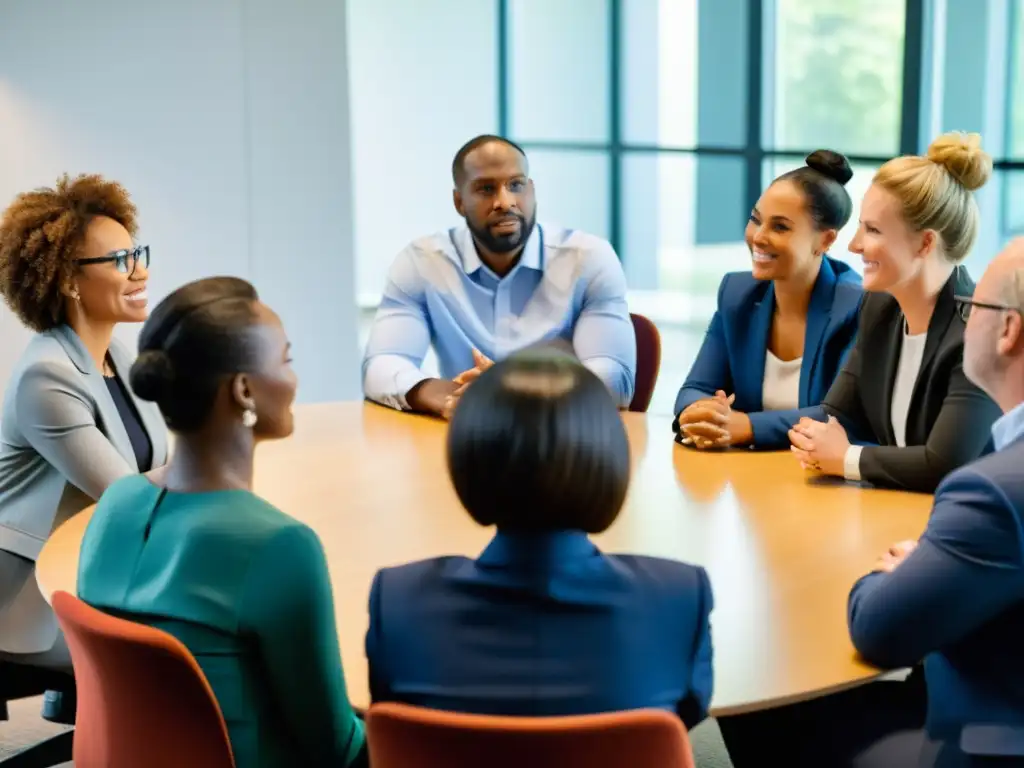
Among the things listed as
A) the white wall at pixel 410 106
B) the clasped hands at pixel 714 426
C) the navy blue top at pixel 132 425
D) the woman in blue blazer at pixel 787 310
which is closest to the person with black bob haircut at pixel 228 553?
the navy blue top at pixel 132 425

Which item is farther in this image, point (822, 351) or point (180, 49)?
point (180, 49)

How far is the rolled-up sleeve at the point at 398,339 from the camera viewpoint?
11.8ft

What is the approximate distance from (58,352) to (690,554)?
137 centimetres

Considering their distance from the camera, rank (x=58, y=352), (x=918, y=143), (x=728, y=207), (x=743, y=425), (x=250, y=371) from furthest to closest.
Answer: (x=728, y=207)
(x=918, y=143)
(x=743, y=425)
(x=58, y=352)
(x=250, y=371)

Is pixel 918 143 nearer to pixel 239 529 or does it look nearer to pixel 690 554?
pixel 690 554

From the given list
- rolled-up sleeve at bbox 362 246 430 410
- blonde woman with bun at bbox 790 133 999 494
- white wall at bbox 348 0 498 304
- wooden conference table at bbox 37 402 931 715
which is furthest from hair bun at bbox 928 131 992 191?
white wall at bbox 348 0 498 304

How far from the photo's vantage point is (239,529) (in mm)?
1732

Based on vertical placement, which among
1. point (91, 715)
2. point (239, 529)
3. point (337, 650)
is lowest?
point (91, 715)

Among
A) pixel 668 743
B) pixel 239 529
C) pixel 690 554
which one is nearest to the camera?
pixel 668 743

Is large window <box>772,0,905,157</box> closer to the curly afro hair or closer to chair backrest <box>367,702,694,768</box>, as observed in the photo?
the curly afro hair

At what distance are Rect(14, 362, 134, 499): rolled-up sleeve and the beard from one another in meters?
1.40

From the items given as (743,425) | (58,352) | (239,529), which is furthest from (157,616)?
(743,425)

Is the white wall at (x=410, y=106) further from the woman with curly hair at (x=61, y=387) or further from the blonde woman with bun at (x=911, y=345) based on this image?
the blonde woman with bun at (x=911, y=345)

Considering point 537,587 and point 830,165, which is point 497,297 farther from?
point 537,587
